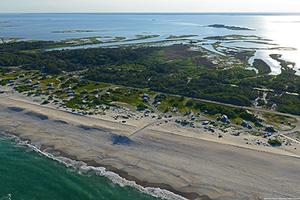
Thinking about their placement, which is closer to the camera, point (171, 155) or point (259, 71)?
point (171, 155)

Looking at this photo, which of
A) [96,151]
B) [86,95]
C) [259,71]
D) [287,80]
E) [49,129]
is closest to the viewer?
[96,151]

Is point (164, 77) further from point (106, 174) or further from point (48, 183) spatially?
point (48, 183)

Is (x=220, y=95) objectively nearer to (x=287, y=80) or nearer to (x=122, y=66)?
(x=287, y=80)

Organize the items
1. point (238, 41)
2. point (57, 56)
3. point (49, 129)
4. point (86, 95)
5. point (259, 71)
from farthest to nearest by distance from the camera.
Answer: point (238, 41) → point (57, 56) → point (259, 71) → point (86, 95) → point (49, 129)

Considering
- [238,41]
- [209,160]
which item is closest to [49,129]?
[209,160]

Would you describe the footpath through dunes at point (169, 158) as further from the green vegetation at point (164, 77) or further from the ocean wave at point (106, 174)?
the green vegetation at point (164, 77)

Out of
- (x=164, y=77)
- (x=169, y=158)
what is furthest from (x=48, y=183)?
(x=164, y=77)
